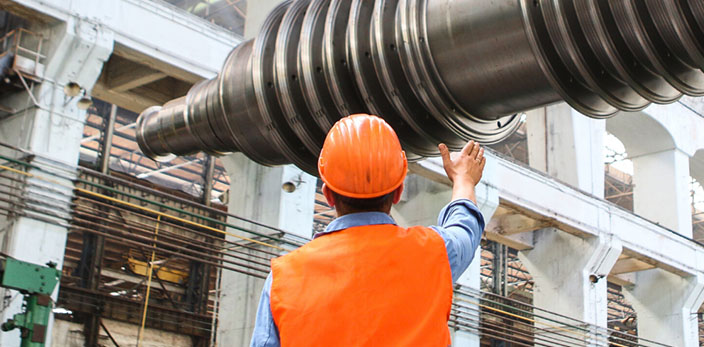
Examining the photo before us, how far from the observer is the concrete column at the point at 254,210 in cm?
902

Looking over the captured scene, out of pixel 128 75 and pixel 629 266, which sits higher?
pixel 128 75

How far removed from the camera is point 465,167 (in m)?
2.06

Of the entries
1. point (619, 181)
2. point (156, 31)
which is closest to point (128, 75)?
point (156, 31)

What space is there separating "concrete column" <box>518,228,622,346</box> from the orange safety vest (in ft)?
37.4

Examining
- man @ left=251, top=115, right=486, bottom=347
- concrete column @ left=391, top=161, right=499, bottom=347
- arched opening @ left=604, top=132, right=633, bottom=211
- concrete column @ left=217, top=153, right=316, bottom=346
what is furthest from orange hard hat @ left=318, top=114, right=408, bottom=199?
arched opening @ left=604, top=132, right=633, bottom=211

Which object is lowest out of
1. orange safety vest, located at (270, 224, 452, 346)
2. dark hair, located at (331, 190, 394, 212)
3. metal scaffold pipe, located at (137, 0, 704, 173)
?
orange safety vest, located at (270, 224, 452, 346)

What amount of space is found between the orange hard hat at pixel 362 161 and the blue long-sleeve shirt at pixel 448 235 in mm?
62

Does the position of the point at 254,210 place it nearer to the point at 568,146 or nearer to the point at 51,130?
the point at 51,130

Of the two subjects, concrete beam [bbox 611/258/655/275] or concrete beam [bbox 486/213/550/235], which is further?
concrete beam [bbox 611/258/655/275]

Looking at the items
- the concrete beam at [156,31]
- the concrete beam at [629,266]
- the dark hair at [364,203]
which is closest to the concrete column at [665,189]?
the concrete beam at [629,266]

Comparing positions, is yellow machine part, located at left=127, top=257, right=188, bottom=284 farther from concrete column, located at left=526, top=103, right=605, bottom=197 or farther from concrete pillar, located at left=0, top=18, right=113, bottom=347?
concrete pillar, located at left=0, top=18, right=113, bottom=347

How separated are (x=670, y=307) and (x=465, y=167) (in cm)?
1378

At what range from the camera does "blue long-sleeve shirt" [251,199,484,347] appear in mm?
1696

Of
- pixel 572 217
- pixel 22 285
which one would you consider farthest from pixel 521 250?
pixel 22 285
